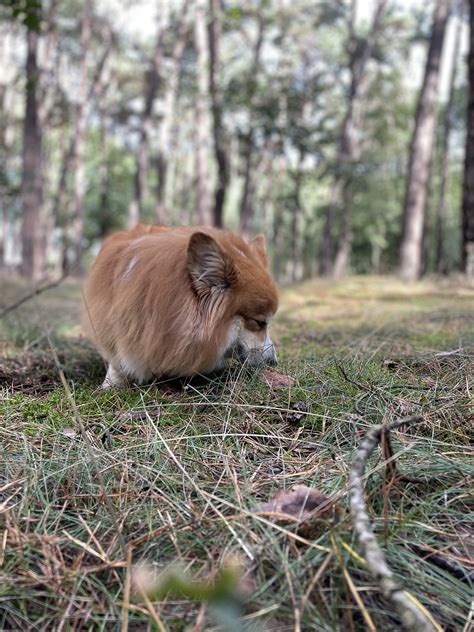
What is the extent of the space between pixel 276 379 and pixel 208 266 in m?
0.71

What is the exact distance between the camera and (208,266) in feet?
8.32

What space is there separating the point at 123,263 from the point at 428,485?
6.96 ft

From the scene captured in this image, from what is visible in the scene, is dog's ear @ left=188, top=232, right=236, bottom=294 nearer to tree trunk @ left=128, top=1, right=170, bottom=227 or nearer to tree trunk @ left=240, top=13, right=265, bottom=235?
tree trunk @ left=240, top=13, right=265, bottom=235

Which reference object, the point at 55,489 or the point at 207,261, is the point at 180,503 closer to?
the point at 55,489

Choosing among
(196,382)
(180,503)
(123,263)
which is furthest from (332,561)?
(123,263)

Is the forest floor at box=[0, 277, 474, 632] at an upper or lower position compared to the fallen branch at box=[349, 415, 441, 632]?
lower

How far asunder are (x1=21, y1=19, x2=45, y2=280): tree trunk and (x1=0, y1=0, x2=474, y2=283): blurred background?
0.04 meters

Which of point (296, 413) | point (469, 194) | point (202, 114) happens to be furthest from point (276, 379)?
point (202, 114)

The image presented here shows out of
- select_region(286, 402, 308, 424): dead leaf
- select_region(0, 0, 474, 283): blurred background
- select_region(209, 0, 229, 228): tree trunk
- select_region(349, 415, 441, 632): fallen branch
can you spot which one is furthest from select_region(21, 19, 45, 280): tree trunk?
select_region(349, 415, 441, 632): fallen branch

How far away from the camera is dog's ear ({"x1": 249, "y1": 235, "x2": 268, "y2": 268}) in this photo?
127 inches

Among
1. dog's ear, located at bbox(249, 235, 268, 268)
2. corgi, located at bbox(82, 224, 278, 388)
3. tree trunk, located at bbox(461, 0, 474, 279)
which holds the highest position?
tree trunk, located at bbox(461, 0, 474, 279)

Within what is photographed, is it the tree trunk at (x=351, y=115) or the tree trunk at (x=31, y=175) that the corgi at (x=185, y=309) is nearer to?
the tree trunk at (x=31, y=175)

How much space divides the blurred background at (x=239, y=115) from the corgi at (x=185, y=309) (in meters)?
1.57

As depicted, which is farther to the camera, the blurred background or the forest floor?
the blurred background
